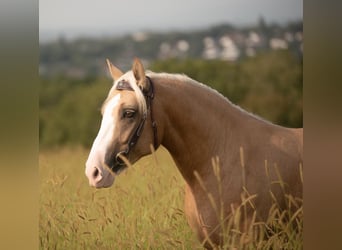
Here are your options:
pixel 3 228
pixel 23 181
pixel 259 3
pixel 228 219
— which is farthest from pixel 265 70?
pixel 3 228

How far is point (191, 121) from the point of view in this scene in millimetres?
2912

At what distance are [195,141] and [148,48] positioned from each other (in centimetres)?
58

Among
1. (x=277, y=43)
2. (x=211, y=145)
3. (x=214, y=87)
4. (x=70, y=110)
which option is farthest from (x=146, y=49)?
(x=277, y=43)

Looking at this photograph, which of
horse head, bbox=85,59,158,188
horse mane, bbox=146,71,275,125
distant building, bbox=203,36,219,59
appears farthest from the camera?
distant building, bbox=203,36,219,59

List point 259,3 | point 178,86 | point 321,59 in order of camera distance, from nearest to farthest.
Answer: point 178,86
point 259,3
point 321,59

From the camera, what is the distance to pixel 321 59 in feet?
11.0

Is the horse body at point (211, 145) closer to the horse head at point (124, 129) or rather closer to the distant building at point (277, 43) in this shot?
the horse head at point (124, 129)

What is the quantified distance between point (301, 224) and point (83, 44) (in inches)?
64.6

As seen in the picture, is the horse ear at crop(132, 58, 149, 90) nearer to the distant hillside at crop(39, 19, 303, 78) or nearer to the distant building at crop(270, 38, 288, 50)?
the distant hillside at crop(39, 19, 303, 78)

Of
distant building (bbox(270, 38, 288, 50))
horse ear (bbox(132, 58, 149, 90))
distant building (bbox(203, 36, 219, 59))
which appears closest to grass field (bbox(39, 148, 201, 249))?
horse ear (bbox(132, 58, 149, 90))

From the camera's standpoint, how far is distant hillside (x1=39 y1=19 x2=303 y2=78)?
9.73ft

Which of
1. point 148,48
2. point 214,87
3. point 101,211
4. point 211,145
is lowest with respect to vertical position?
point 101,211

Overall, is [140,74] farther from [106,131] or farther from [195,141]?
[195,141]

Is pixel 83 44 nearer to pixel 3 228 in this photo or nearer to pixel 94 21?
pixel 94 21
